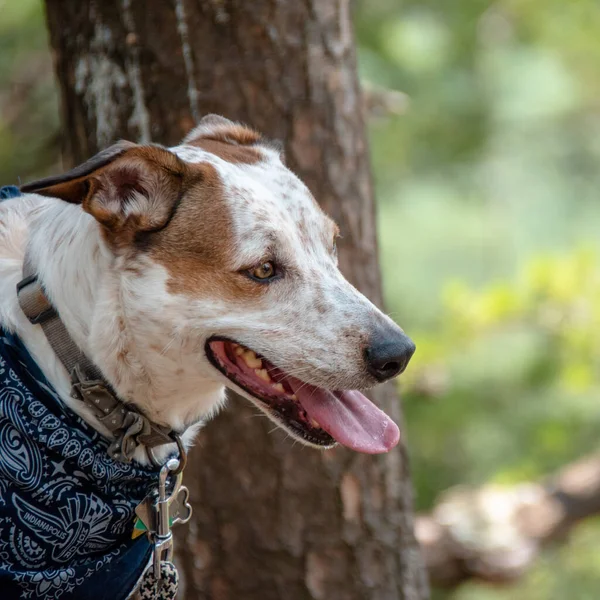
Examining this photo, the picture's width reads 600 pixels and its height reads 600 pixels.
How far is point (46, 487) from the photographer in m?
2.54

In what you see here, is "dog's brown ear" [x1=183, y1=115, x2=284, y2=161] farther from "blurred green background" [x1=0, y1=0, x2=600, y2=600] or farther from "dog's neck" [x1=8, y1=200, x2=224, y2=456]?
"blurred green background" [x1=0, y1=0, x2=600, y2=600]

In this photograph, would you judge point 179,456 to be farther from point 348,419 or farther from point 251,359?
point 348,419

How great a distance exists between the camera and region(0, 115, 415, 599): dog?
253 cm

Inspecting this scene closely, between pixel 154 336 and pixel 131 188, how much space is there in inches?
16.0

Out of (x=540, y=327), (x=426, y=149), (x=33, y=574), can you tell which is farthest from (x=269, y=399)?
(x=426, y=149)

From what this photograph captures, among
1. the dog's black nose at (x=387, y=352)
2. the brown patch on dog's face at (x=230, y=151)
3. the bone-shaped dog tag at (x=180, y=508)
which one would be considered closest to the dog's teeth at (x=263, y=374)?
the dog's black nose at (x=387, y=352)

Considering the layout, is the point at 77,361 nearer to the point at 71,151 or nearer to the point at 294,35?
the point at 71,151

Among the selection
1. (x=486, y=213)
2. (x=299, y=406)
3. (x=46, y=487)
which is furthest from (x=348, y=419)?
(x=486, y=213)

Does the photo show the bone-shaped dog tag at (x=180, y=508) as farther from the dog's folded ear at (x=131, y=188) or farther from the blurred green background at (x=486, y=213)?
the blurred green background at (x=486, y=213)

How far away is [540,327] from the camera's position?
5.05 meters

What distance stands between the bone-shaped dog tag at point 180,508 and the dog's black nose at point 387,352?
687 mm

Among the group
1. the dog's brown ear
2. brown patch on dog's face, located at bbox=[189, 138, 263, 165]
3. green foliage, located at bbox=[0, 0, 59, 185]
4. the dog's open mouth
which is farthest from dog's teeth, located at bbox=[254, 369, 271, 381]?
green foliage, located at bbox=[0, 0, 59, 185]

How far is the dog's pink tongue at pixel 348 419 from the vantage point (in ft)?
8.51

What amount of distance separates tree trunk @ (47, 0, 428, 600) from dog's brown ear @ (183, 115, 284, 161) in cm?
30
